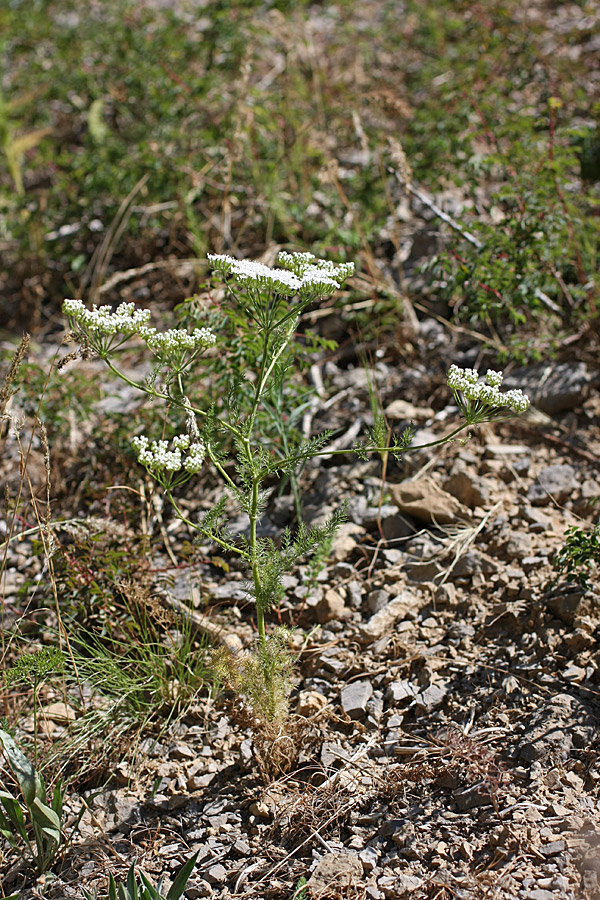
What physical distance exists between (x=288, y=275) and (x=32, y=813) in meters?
1.57

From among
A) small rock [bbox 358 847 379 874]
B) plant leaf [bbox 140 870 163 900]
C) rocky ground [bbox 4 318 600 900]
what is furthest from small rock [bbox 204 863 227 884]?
small rock [bbox 358 847 379 874]

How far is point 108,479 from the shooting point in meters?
3.29

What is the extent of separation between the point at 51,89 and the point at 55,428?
4.09m

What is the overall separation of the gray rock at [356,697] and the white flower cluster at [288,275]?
131 centimetres

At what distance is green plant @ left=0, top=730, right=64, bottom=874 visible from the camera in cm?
201

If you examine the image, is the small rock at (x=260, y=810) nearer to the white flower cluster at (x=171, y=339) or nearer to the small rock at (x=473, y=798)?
the small rock at (x=473, y=798)

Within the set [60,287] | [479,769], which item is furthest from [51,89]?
[479,769]

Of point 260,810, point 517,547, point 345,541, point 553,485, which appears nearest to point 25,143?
point 345,541

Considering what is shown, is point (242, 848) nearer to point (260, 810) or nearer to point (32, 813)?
point (260, 810)

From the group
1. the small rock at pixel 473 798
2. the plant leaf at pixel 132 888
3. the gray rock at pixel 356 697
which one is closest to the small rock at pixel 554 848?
the small rock at pixel 473 798

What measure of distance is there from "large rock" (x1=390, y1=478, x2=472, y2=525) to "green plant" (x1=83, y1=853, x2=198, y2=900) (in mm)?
1549

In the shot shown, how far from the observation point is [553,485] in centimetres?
311

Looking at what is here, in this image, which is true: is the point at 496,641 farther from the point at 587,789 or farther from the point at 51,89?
the point at 51,89

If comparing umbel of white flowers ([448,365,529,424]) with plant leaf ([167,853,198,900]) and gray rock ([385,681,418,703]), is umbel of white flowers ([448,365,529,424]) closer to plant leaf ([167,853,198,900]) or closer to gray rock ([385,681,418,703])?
gray rock ([385,681,418,703])
